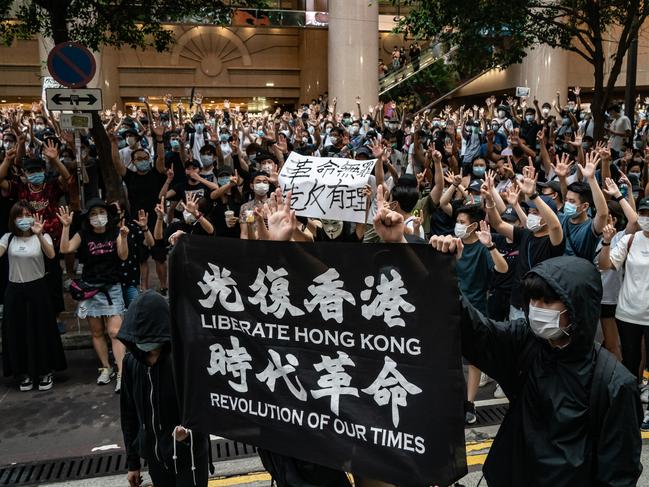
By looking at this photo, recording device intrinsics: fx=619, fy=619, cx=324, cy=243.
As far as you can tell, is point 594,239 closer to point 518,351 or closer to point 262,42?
point 518,351

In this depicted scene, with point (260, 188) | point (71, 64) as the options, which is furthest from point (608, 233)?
point (71, 64)

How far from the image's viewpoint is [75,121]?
758 cm

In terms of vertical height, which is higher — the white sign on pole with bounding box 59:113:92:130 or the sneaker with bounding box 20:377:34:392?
the white sign on pole with bounding box 59:113:92:130

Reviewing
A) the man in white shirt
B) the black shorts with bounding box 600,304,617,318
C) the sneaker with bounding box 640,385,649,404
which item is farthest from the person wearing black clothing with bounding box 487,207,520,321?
the man in white shirt

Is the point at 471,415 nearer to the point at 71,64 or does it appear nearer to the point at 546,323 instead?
the point at 546,323

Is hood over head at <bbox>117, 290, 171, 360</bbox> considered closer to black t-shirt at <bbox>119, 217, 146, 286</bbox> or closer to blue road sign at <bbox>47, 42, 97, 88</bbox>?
black t-shirt at <bbox>119, 217, 146, 286</bbox>

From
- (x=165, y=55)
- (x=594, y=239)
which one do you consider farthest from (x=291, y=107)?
(x=594, y=239)

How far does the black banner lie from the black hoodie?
0.76 feet

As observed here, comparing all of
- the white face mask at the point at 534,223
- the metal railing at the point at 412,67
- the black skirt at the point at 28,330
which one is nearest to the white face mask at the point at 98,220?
the black skirt at the point at 28,330

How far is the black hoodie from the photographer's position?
221 cm

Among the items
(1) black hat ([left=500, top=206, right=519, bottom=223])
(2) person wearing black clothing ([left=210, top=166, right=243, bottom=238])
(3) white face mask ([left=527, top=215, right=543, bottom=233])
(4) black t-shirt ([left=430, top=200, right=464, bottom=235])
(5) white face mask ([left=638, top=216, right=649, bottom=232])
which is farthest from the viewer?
(2) person wearing black clothing ([left=210, top=166, right=243, bottom=238])

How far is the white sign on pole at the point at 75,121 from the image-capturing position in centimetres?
758

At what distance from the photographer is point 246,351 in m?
2.87

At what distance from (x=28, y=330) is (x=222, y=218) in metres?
2.54
